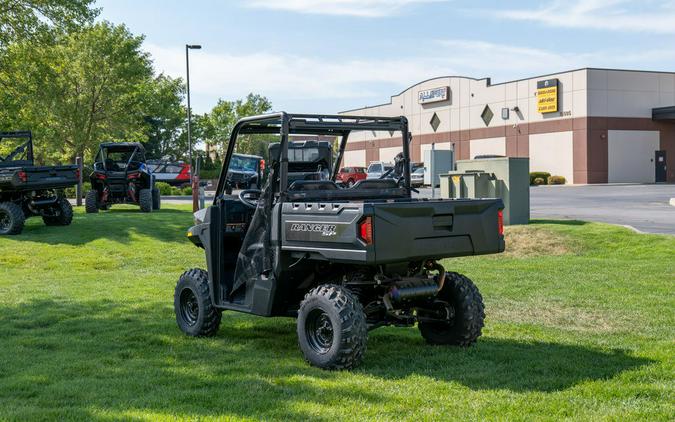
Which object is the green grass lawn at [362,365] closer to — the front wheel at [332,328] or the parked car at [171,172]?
the front wheel at [332,328]

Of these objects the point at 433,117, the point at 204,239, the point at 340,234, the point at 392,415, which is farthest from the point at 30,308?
the point at 433,117

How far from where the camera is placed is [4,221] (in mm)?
18719

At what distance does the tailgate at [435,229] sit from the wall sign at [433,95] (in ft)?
188

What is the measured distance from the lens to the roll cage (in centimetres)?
715

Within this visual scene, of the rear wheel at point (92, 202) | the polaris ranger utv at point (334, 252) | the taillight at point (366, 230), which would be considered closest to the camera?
the taillight at point (366, 230)

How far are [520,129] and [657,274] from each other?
4592 cm

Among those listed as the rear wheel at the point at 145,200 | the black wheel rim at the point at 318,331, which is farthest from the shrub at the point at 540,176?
the black wheel rim at the point at 318,331

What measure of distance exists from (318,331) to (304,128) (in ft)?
6.01

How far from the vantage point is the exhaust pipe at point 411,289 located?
22.5ft

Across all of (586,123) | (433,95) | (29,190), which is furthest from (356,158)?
(29,190)

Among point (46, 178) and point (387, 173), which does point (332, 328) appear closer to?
point (387, 173)

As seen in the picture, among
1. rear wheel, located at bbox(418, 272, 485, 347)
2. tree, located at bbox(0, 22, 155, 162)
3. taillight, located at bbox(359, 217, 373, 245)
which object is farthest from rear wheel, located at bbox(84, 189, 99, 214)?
taillight, located at bbox(359, 217, 373, 245)

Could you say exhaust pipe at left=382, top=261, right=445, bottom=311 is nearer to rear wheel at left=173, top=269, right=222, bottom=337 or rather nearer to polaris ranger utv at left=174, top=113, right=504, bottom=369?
polaris ranger utv at left=174, top=113, right=504, bottom=369

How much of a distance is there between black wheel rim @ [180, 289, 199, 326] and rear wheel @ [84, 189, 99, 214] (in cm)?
1679
